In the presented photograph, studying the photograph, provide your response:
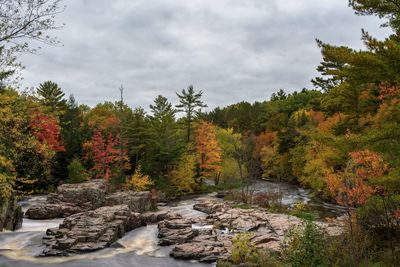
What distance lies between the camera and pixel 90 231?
68.9 ft

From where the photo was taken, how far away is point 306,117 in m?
61.1

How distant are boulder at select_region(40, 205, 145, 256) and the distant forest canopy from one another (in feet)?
12.2

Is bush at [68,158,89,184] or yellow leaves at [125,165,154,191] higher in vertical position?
bush at [68,158,89,184]

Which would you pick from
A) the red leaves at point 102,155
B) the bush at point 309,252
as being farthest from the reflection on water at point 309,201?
the bush at point 309,252

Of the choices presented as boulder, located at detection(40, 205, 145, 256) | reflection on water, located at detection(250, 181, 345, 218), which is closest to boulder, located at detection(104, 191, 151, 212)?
boulder, located at detection(40, 205, 145, 256)

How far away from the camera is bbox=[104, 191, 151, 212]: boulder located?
31672 millimetres

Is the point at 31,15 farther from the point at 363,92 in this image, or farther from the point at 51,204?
the point at 363,92

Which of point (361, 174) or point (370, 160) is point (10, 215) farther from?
point (370, 160)

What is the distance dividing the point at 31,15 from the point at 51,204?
21.9 metres

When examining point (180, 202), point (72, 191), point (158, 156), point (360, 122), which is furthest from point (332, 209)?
point (72, 191)

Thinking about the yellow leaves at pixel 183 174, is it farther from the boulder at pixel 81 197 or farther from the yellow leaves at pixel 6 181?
the yellow leaves at pixel 6 181

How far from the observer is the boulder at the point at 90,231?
19125 millimetres

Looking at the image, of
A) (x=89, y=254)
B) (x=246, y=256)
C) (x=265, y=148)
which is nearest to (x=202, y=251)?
(x=246, y=256)

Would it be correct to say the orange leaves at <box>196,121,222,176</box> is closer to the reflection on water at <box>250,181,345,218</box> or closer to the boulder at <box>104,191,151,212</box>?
the reflection on water at <box>250,181,345,218</box>
